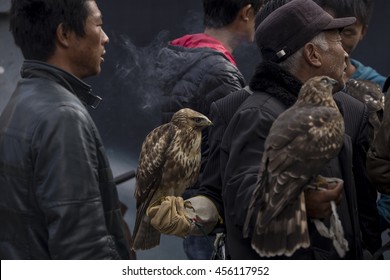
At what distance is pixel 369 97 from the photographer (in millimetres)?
4711

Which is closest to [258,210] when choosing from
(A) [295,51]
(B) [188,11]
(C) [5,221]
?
(A) [295,51]

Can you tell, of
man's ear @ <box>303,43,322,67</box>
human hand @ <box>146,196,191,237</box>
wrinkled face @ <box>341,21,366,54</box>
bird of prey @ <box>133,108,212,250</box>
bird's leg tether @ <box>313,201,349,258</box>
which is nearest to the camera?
bird's leg tether @ <box>313,201,349,258</box>

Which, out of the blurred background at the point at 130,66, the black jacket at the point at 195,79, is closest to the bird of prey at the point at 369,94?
the black jacket at the point at 195,79

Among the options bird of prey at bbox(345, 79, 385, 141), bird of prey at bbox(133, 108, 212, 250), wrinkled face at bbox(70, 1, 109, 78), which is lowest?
bird of prey at bbox(133, 108, 212, 250)

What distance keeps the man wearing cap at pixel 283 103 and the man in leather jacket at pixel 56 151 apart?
446 millimetres

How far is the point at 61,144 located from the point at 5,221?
41 cm

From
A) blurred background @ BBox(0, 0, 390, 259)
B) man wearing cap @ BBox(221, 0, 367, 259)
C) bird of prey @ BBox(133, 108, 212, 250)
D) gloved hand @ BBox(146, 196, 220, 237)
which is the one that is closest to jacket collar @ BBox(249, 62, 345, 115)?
man wearing cap @ BBox(221, 0, 367, 259)

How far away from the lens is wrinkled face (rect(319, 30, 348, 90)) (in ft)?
12.5

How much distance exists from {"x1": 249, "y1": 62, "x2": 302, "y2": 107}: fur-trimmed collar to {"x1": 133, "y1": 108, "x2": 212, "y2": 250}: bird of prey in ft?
1.58

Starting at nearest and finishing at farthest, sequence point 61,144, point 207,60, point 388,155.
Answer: point 61,144 < point 388,155 < point 207,60

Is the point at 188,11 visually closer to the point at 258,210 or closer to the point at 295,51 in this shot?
the point at 295,51

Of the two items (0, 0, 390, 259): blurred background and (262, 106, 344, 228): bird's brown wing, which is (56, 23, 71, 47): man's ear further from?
(0, 0, 390, 259): blurred background

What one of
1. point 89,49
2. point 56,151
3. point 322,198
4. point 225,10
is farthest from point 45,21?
point 225,10

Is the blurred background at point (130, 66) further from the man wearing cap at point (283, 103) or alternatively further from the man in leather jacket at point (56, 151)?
the man in leather jacket at point (56, 151)
